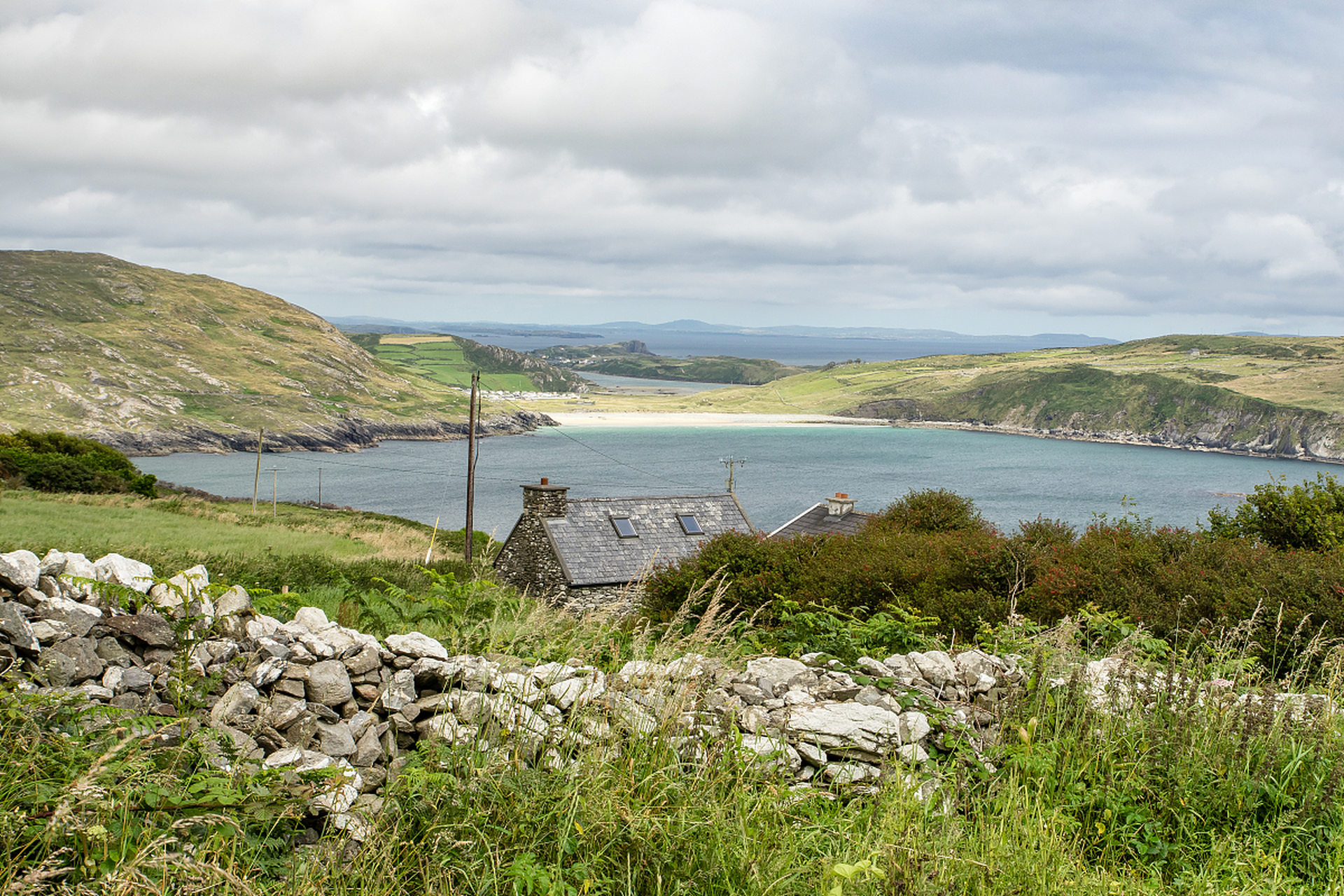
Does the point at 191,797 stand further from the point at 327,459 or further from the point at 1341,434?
the point at 1341,434

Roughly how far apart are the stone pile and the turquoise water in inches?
2165

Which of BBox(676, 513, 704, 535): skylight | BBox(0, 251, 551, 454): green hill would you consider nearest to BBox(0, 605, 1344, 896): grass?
BBox(676, 513, 704, 535): skylight

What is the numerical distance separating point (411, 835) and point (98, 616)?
2.50 m

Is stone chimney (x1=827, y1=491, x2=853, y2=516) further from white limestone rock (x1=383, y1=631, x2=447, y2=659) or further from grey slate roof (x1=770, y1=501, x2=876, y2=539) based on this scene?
white limestone rock (x1=383, y1=631, x2=447, y2=659)

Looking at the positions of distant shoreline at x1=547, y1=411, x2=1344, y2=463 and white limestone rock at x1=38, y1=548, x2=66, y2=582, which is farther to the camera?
distant shoreline at x1=547, y1=411, x2=1344, y2=463

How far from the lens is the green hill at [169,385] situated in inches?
5123

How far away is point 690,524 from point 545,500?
17.7ft

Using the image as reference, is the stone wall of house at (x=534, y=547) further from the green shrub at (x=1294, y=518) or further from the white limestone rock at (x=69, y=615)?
the white limestone rock at (x=69, y=615)

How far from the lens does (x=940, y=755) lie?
5727mm

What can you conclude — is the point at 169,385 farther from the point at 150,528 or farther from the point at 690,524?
the point at 690,524

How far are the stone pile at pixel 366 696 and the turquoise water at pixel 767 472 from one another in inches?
2165

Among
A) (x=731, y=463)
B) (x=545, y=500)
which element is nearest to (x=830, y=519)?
(x=545, y=500)

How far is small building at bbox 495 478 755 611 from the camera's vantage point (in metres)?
26.3

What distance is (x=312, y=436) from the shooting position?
13975cm
